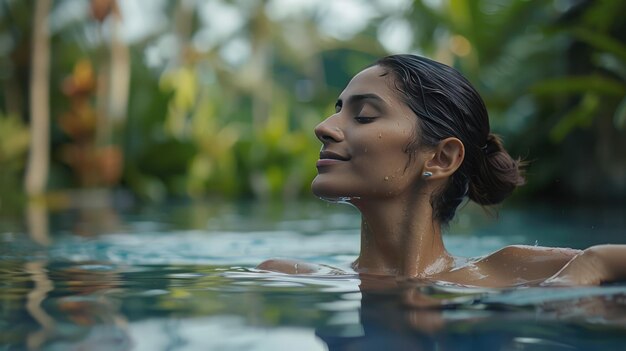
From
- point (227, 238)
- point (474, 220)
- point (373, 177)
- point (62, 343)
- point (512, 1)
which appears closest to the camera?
point (62, 343)

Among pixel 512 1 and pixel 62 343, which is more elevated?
→ pixel 512 1

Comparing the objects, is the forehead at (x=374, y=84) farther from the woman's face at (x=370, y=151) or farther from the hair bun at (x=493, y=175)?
the hair bun at (x=493, y=175)

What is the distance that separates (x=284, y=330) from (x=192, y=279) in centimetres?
130

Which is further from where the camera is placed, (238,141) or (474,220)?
(238,141)

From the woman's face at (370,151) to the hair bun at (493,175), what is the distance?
0.28 m

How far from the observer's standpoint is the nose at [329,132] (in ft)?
9.32

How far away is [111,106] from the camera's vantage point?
16.4 meters

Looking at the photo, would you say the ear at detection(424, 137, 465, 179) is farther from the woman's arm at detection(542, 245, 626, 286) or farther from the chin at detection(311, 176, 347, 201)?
the woman's arm at detection(542, 245, 626, 286)

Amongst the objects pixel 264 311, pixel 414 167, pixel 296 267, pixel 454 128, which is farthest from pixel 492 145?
pixel 264 311

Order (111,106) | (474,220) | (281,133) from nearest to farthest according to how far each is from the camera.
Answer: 1. (474,220)
2. (111,106)
3. (281,133)

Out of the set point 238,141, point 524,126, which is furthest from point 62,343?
point 238,141

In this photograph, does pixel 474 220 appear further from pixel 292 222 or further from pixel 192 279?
pixel 192 279

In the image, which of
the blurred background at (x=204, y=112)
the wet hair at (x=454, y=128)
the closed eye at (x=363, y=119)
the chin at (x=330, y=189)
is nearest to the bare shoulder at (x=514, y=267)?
the wet hair at (x=454, y=128)

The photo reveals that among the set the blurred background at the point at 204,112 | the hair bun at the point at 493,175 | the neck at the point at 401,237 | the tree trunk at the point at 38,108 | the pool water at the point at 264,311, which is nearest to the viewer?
the pool water at the point at 264,311
